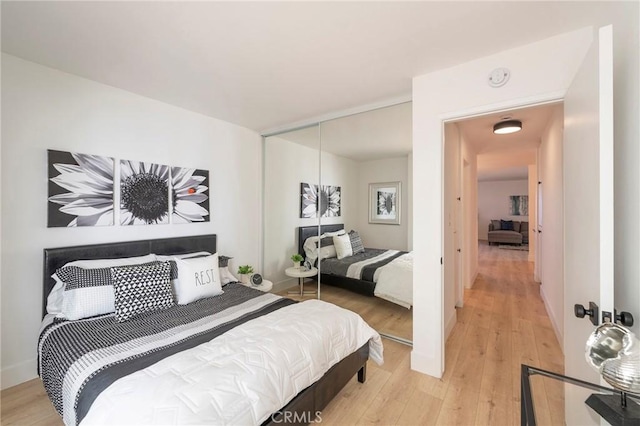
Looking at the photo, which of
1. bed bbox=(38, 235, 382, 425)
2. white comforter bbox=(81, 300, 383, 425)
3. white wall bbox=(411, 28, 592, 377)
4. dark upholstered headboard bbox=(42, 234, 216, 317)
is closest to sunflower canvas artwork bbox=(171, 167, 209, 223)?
dark upholstered headboard bbox=(42, 234, 216, 317)

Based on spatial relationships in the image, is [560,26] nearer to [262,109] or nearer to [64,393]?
[262,109]

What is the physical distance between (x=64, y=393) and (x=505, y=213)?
12.6 meters

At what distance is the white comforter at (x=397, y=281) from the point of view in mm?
2771

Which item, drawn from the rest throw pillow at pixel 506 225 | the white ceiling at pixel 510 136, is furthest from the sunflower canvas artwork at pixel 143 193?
the rest throw pillow at pixel 506 225

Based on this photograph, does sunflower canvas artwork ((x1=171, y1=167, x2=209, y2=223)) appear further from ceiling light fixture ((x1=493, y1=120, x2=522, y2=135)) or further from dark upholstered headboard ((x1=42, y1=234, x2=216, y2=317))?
ceiling light fixture ((x1=493, y1=120, x2=522, y2=135))

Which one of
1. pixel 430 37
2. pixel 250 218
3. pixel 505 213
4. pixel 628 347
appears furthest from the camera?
pixel 505 213

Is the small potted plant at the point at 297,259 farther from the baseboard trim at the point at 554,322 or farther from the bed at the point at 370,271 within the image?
the baseboard trim at the point at 554,322

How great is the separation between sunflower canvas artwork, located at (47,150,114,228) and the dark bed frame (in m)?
2.13

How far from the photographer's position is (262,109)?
304 cm

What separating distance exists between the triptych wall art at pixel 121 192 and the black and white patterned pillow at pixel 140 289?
711 millimetres

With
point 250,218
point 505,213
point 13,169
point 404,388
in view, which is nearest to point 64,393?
point 13,169

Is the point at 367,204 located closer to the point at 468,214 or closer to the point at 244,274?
the point at 244,274

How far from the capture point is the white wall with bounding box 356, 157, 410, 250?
111 inches

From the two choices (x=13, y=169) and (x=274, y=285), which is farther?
(x=274, y=285)
